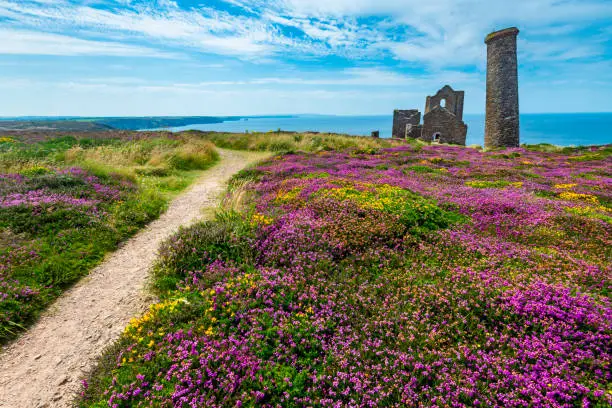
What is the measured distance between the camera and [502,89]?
3161 centimetres

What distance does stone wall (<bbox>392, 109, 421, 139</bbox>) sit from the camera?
50.5 metres

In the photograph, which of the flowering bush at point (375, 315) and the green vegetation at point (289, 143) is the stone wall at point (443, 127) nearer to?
the green vegetation at point (289, 143)

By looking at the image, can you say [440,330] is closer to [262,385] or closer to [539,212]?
[262,385]

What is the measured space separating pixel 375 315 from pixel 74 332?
5.24m

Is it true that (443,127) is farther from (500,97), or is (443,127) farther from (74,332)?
(74,332)

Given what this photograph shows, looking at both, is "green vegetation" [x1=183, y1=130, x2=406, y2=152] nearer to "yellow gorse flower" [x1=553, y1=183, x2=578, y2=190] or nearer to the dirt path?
"yellow gorse flower" [x1=553, y1=183, x2=578, y2=190]

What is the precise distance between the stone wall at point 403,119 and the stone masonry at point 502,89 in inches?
684

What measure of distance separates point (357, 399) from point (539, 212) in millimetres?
8098

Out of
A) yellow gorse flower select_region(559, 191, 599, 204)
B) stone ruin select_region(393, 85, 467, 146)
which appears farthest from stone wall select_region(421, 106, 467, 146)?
yellow gorse flower select_region(559, 191, 599, 204)

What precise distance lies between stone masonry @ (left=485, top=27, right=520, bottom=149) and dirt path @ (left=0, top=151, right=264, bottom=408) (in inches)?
1431

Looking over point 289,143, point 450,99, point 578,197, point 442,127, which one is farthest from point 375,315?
point 450,99

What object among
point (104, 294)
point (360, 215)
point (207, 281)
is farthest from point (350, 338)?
point (104, 294)

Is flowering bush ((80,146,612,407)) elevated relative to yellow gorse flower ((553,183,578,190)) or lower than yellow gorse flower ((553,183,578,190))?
lower

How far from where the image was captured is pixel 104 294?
6.39 metres
